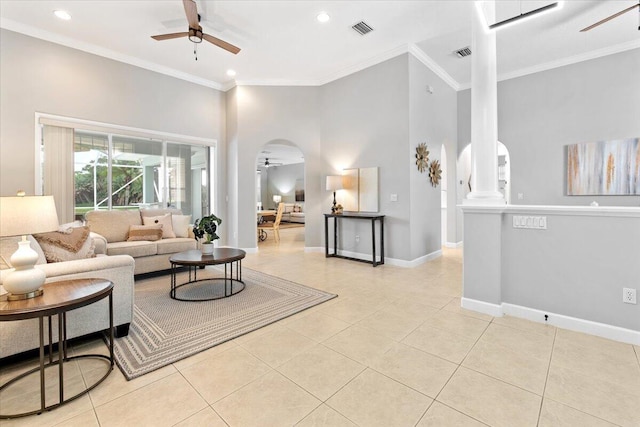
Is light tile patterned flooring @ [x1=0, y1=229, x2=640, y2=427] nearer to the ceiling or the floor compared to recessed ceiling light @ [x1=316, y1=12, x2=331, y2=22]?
nearer to the floor

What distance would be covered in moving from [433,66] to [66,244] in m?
6.10

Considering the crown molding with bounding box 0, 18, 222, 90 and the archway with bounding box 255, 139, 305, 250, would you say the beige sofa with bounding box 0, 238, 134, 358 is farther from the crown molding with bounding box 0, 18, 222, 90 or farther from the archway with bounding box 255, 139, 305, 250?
the archway with bounding box 255, 139, 305, 250

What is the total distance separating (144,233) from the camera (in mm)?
4504

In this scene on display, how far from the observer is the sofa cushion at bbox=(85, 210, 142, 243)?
4371 millimetres

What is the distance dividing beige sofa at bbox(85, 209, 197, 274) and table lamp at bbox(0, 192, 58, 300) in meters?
2.44

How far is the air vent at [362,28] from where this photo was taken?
4223mm

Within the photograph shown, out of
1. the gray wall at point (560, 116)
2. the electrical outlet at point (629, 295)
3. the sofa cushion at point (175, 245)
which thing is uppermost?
the gray wall at point (560, 116)

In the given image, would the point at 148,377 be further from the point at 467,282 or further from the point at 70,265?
the point at 467,282

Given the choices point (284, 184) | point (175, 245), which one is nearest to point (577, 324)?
Answer: point (175, 245)

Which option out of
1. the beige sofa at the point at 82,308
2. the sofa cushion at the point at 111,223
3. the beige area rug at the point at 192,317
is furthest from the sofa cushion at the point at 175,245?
the beige sofa at the point at 82,308

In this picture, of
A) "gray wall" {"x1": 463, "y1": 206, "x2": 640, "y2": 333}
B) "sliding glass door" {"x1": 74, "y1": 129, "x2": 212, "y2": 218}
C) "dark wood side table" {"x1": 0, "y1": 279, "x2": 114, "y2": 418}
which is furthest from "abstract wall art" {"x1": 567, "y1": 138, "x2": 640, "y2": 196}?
"sliding glass door" {"x1": 74, "y1": 129, "x2": 212, "y2": 218}

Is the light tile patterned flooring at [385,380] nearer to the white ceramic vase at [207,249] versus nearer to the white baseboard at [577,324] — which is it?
the white baseboard at [577,324]

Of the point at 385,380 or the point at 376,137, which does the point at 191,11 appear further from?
the point at 385,380

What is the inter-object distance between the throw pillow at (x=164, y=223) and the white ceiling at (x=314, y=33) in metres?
2.82
